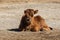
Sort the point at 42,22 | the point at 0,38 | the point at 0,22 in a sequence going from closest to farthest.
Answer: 1. the point at 0,38
2. the point at 42,22
3. the point at 0,22

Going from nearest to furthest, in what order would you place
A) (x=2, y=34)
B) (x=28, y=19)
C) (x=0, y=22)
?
(x=2, y=34), (x=28, y=19), (x=0, y=22)

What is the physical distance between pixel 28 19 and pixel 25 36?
75.6 inches

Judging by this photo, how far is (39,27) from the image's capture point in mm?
13617

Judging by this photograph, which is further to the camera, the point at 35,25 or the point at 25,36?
the point at 35,25

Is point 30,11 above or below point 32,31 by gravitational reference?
above

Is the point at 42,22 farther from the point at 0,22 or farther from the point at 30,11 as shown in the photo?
the point at 0,22

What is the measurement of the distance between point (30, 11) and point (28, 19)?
17.8 inches

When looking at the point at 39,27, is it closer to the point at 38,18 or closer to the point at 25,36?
the point at 38,18

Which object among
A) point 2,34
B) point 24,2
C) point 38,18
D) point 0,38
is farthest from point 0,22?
point 24,2

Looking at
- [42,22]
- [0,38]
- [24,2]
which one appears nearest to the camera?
[0,38]

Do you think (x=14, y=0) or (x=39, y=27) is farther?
(x=14, y=0)

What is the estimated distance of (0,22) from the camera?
15.9m

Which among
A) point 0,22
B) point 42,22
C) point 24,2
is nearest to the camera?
point 42,22

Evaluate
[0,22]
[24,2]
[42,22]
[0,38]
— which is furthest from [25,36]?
[24,2]
